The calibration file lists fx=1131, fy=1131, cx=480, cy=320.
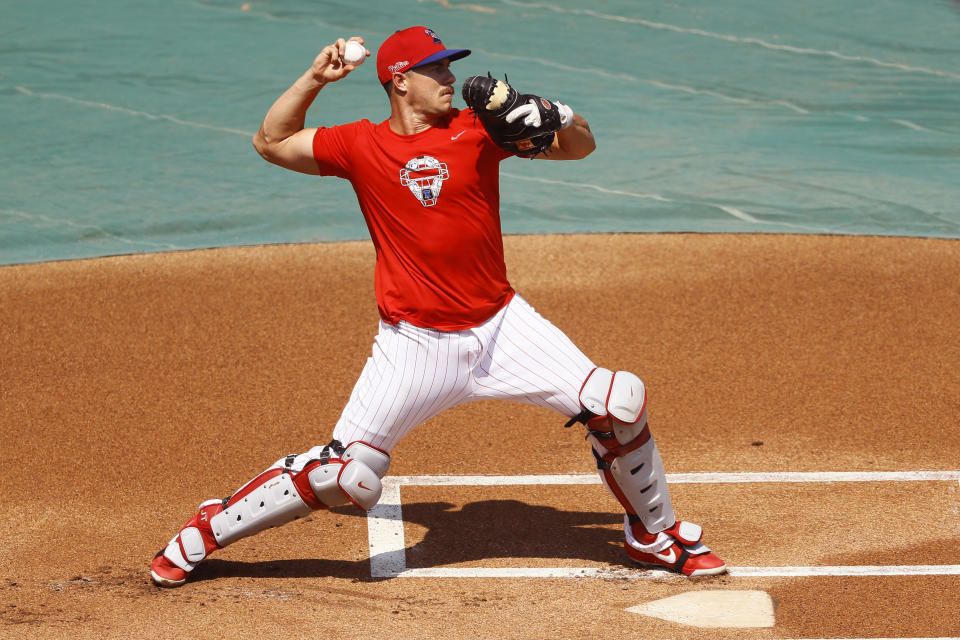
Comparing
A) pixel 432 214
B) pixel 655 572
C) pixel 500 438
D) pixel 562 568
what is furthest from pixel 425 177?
pixel 500 438

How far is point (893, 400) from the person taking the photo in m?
6.38

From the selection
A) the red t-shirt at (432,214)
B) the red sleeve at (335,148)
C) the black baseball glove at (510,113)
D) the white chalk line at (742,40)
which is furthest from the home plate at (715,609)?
the white chalk line at (742,40)

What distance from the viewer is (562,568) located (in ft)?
15.6

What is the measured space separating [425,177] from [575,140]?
62cm

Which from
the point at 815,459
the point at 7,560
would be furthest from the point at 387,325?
the point at 815,459

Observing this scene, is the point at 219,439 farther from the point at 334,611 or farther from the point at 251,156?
the point at 251,156

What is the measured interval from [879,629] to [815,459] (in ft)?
5.58

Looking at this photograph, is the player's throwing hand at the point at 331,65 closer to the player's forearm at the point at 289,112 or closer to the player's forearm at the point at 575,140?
the player's forearm at the point at 289,112

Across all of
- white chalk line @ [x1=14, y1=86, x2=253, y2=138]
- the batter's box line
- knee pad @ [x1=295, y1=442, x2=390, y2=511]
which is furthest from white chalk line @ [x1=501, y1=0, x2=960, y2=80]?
knee pad @ [x1=295, y1=442, x2=390, y2=511]

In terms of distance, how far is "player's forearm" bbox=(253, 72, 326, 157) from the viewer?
449 cm

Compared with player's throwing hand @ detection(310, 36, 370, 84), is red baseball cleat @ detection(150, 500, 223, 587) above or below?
below

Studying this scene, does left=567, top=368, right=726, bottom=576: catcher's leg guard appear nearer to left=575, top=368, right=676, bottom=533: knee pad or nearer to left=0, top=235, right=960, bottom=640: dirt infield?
left=575, top=368, right=676, bottom=533: knee pad

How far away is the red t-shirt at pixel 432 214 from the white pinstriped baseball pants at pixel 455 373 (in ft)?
0.26

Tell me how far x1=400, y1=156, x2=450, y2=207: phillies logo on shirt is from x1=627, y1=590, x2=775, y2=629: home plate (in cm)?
175
